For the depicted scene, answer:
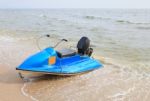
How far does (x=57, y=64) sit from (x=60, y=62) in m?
0.11

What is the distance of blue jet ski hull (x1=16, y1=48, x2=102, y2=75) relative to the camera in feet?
21.2

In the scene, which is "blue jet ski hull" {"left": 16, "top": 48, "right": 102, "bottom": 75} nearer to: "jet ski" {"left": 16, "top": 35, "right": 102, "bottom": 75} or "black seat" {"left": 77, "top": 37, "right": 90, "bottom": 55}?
"jet ski" {"left": 16, "top": 35, "right": 102, "bottom": 75}

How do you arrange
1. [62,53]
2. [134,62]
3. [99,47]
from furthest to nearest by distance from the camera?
[99,47], [134,62], [62,53]

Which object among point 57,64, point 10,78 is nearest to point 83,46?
point 57,64

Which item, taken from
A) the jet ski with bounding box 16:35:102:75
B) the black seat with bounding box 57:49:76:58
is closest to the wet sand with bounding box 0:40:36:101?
the jet ski with bounding box 16:35:102:75

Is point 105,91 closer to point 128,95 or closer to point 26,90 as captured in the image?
point 128,95

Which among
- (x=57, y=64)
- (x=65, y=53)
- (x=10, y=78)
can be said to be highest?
(x=65, y=53)

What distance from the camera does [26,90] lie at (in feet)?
20.2

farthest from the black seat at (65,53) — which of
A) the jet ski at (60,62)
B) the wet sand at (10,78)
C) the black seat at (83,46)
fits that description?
the wet sand at (10,78)

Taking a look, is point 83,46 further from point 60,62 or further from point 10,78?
point 10,78

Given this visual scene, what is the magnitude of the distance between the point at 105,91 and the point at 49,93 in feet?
4.62

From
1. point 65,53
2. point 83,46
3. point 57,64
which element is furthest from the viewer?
point 83,46

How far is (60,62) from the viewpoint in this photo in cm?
700

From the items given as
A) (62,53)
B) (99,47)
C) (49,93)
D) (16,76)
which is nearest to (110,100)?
(49,93)
